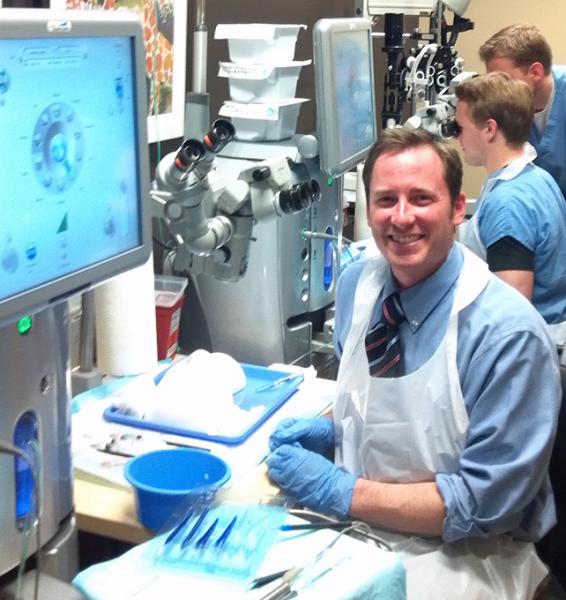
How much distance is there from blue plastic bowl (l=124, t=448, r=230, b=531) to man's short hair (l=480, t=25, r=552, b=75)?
7.25 ft

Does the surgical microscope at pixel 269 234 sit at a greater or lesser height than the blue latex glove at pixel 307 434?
greater

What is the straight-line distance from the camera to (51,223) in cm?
111

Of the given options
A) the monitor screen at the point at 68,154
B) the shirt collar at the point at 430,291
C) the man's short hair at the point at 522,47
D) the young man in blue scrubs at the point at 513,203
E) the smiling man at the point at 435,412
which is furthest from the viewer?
the man's short hair at the point at 522,47

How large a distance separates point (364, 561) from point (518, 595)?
459 mm

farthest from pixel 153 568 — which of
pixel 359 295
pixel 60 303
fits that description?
pixel 359 295

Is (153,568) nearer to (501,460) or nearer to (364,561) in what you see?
(364,561)

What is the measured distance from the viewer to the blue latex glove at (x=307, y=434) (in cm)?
155

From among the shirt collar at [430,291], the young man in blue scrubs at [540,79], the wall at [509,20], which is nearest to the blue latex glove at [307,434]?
the shirt collar at [430,291]

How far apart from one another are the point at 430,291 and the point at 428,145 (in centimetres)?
27

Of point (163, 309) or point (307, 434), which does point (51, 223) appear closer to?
point (307, 434)

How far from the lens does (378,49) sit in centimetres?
405

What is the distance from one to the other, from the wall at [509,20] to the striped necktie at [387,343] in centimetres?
377

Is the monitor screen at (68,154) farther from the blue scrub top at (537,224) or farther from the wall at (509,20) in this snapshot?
the wall at (509,20)

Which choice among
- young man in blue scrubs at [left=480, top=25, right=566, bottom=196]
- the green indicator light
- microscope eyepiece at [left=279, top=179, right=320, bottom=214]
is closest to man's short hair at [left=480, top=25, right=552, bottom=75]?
young man in blue scrubs at [left=480, top=25, right=566, bottom=196]
